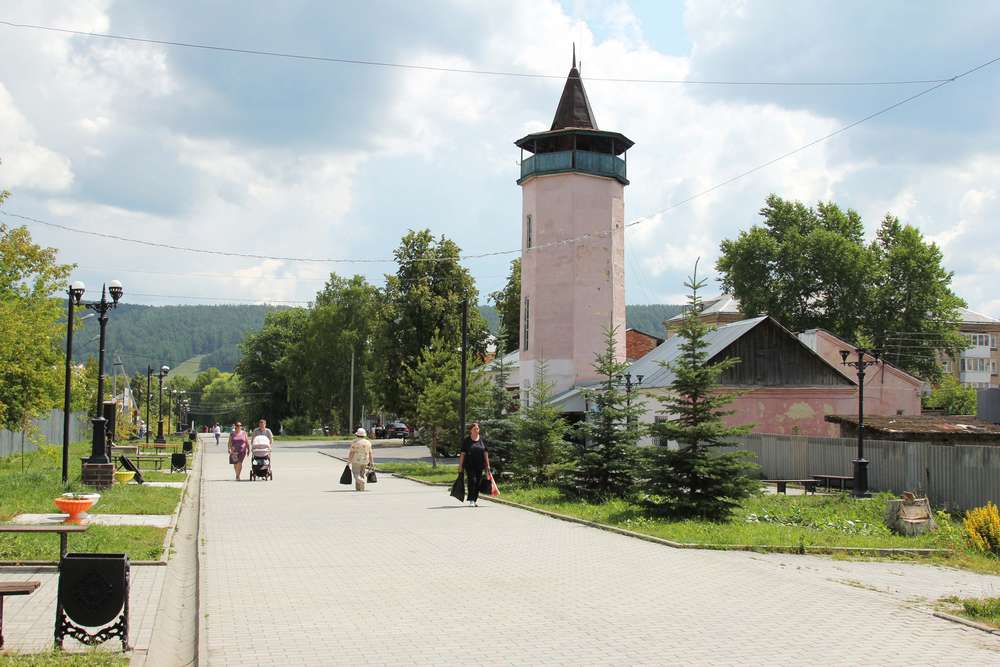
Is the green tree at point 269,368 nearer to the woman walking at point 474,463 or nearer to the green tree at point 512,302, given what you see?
the green tree at point 512,302

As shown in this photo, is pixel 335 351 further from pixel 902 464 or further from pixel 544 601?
pixel 544 601

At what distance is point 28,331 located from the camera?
25250 millimetres

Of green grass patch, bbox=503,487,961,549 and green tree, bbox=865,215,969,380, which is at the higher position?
green tree, bbox=865,215,969,380

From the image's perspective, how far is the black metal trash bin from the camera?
7391 mm

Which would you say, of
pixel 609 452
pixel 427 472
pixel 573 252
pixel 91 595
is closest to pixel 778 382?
pixel 573 252

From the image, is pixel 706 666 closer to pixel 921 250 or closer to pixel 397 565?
pixel 397 565

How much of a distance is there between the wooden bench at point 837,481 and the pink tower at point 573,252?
57.5 feet

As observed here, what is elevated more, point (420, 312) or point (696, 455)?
point (420, 312)

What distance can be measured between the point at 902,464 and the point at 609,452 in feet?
29.2

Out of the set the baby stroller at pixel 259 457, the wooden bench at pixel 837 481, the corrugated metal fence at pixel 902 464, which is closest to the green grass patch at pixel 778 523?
the corrugated metal fence at pixel 902 464

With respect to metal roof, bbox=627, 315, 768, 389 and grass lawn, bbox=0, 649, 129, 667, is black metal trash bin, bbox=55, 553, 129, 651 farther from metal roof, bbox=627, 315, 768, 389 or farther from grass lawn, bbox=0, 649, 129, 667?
metal roof, bbox=627, 315, 768, 389

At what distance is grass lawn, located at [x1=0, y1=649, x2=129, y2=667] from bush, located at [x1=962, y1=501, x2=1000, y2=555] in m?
12.6

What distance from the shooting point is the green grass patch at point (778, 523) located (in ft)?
48.7

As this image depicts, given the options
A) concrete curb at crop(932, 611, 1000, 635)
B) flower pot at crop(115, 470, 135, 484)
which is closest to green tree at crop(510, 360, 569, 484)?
flower pot at crop(115, 470, 135, 484)
